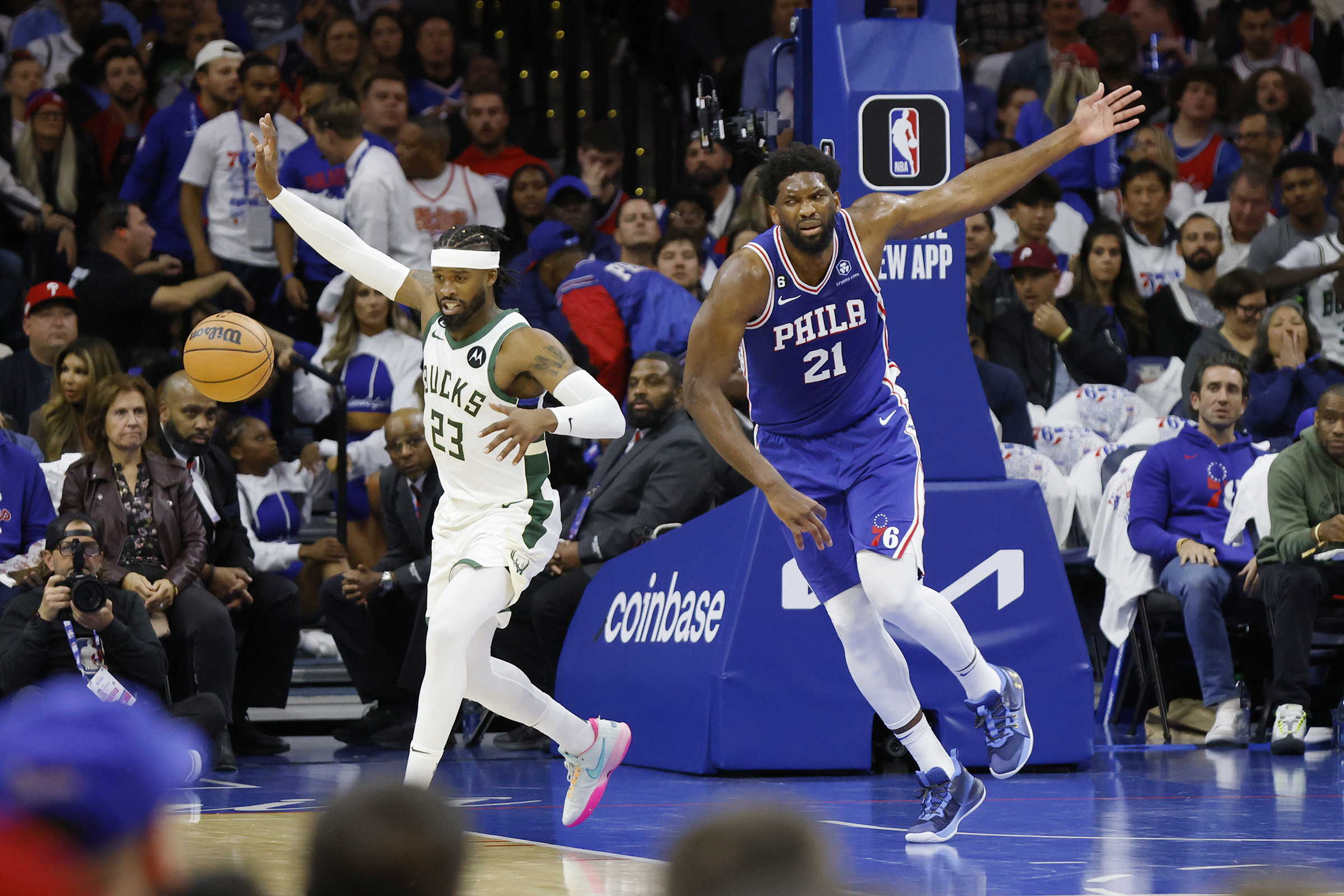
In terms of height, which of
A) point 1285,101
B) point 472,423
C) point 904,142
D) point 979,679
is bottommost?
point 979,679

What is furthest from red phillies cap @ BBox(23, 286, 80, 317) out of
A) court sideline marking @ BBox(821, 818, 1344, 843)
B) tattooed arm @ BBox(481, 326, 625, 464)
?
court sideline marking @ BBox(821, 818, 1344, 843)

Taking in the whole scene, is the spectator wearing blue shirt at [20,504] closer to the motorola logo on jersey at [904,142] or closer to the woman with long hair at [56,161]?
the woman with long hair at [56,161]

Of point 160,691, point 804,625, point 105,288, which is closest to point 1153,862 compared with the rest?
point 804,625

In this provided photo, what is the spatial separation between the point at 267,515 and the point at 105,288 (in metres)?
1.79

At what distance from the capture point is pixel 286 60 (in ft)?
44.2

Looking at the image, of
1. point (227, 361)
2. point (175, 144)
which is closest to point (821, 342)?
point (227, 361)

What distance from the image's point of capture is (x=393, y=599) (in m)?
9.80

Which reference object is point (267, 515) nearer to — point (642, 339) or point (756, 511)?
point (642, 339)

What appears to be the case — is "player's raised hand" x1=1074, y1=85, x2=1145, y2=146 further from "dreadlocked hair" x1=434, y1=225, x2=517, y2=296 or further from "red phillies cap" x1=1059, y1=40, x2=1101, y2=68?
"red phillies cap" x1=1059, y1=40, x2=1101, y2=68

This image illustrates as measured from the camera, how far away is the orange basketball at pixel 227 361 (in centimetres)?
757

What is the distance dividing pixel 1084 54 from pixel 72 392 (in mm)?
8325

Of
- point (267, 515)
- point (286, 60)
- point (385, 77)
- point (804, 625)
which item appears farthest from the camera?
point (286, 60)

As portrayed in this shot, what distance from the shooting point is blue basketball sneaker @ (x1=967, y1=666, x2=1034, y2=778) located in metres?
6.46

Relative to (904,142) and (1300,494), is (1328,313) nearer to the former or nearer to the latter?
(1300,494)
